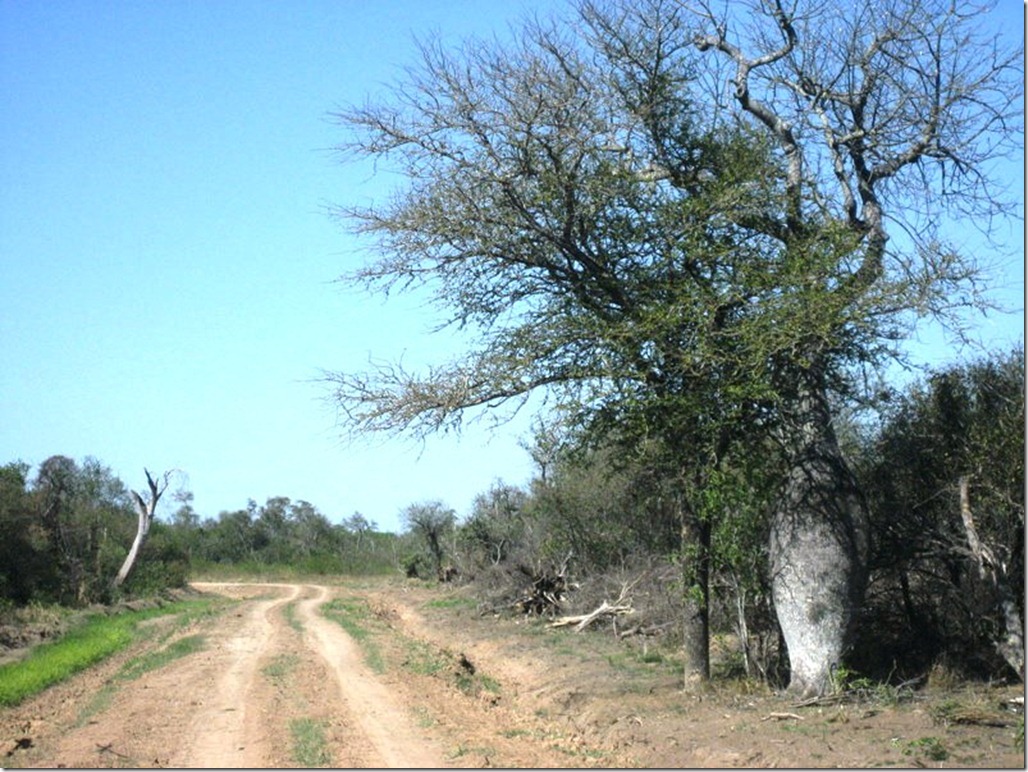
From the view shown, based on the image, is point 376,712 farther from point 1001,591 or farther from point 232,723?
point 1001,591

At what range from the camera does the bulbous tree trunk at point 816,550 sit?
36.2ft

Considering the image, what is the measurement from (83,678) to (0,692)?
7.49ft

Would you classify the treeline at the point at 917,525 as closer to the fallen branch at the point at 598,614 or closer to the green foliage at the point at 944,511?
the green foliage at the point at 944,511

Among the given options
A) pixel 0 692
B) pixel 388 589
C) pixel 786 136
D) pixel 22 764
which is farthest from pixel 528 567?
pixel 388 589

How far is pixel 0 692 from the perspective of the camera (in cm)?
1364

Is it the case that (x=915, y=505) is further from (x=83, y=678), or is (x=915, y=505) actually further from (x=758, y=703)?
(x=83, y=678)

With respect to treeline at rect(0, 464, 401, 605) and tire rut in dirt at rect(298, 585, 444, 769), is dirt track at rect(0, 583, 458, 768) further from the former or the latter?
treeline at rect(0, 464, 401, 605)

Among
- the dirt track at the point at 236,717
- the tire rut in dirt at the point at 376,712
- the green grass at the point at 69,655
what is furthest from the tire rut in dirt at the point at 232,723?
the green grass at the point at 69,655

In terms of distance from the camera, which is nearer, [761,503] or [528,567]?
[761,503]

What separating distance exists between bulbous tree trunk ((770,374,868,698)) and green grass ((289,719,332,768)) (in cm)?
461

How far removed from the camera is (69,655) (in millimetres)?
18344

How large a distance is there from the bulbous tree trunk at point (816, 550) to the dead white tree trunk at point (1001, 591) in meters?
1.04

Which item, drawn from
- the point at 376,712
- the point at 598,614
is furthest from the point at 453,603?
the point at 376,712

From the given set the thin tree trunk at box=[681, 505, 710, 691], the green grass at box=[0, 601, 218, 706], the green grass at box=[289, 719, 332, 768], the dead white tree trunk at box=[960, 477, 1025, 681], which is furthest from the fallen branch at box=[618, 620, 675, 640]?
the green grass at box=[289, 719, 332, 768]
